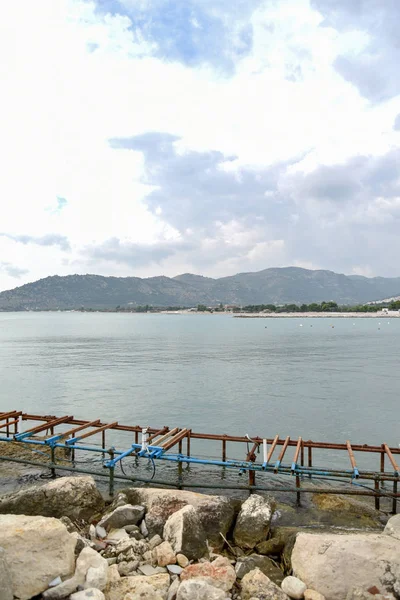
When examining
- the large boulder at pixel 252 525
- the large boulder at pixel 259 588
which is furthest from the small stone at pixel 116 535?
the large boulder at pixel 259 588

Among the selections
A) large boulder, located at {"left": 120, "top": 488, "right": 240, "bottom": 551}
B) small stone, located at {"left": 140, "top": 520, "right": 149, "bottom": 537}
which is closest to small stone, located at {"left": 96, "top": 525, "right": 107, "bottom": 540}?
small stone, located at {"left": 140, "top": 520, "right": 149, "bottom": 537}

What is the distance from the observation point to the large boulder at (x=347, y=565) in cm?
988

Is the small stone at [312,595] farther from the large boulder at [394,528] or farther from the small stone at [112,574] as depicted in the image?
the small stone at [112,574]

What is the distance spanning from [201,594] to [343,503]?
8082mm

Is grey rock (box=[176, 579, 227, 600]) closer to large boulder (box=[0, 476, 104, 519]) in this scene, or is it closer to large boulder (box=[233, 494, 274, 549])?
large boulder (box=[233, 494, 274, 549])

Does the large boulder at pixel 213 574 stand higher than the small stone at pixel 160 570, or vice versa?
the large boulder at pixel 213 574

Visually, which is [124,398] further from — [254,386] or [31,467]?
[31,467]

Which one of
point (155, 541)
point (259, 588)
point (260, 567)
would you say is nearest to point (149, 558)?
point (155, 541)

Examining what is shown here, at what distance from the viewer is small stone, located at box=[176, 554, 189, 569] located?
1093 centimetres

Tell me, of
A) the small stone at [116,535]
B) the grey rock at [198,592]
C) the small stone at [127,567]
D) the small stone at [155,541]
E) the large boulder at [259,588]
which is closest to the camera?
the grey rock at [198,592]

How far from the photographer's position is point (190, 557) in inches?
444

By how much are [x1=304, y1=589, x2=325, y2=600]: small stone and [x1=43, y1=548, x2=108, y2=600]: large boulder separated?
14.5ft

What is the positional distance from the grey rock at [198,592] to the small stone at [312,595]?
184cm

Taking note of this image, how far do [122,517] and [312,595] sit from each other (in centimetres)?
567
